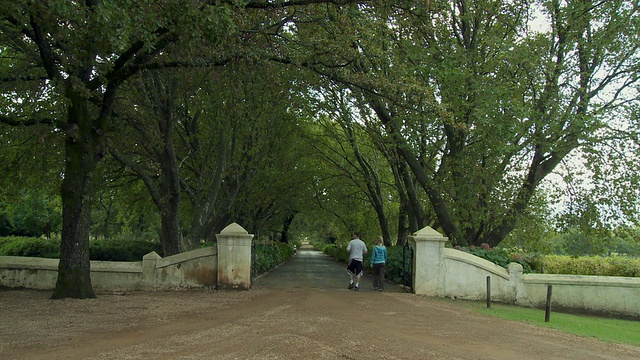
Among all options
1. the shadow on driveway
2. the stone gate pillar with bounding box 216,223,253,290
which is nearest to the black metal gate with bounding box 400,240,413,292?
the shadow on driveway

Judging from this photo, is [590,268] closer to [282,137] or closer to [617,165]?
[617,165]

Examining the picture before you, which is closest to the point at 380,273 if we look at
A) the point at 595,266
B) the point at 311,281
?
the point at 311,281

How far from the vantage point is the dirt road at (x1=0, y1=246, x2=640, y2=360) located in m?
6.59

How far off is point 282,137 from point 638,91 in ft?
48.2

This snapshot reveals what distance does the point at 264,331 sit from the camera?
7.74 metres

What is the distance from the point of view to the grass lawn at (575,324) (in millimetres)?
10219

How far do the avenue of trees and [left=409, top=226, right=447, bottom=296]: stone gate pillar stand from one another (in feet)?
9.78

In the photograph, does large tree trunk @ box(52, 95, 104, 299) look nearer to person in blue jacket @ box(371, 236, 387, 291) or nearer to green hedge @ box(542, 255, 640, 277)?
person in blue jacket @ box(371, 236, 387, 291)

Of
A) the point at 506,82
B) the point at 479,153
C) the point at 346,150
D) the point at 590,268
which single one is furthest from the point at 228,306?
the point at 346,150

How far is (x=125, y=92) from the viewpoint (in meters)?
15.7

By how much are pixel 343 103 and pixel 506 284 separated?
412 inches

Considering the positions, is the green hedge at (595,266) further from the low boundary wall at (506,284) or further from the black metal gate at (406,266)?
the black metal gate at (406,266)

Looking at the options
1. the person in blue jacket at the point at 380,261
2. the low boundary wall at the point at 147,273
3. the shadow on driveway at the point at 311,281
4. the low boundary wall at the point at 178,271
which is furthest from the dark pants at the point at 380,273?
the low boundary wall at the point at 147,273

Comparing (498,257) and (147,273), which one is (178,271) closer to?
(147,273)
